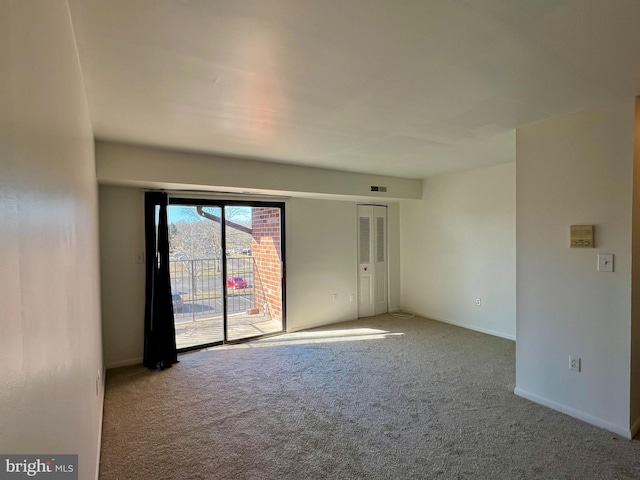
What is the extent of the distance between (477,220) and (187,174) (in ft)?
12.9

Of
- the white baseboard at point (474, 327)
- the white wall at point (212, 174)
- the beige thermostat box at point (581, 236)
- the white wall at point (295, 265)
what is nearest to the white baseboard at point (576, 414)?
the beige thermostat box at point (581, 236)

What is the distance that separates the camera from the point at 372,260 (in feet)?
20.2

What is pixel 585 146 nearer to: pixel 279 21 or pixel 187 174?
pixel 279 21

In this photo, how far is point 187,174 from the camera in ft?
12.3

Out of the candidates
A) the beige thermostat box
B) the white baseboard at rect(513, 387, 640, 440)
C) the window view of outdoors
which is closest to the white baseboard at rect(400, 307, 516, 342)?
the white baseboard at rect(513, 387, 640, 440)

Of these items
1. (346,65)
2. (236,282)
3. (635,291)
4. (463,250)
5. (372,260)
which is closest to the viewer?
(346,65)

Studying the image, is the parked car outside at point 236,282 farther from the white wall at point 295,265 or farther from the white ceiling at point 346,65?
the white ceiling at point 346,65

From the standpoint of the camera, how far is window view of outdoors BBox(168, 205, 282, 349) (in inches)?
177

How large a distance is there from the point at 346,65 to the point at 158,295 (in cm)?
324

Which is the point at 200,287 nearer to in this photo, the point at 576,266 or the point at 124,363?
the point at 124,363

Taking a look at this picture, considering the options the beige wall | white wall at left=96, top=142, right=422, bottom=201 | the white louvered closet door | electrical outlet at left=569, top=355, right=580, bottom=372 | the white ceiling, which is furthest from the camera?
the white louvered closet door

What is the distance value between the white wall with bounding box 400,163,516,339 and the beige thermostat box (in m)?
1.99

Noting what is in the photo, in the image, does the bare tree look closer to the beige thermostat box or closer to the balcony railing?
the balcony railing

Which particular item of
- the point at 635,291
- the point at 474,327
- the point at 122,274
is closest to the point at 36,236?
the point at 635,291
